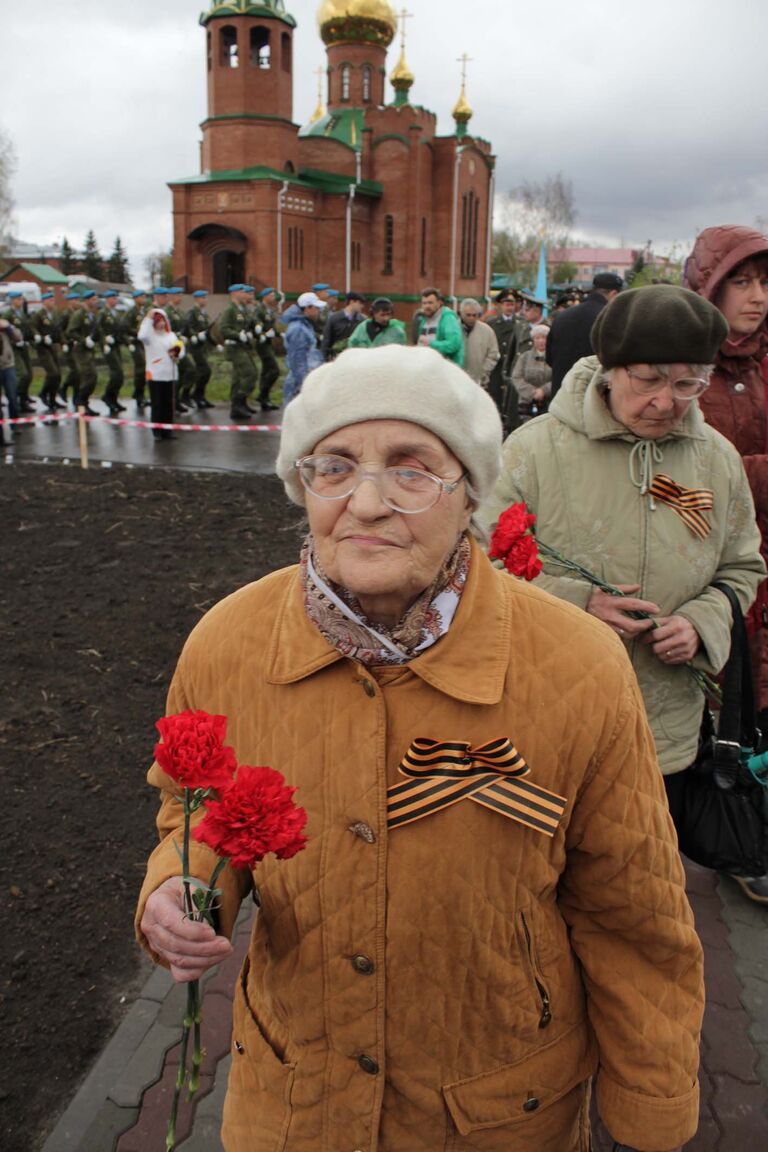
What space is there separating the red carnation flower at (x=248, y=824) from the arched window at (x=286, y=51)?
45.4 meters

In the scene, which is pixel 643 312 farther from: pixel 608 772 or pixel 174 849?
pixel 174 849

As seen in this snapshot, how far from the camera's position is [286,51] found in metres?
40.6

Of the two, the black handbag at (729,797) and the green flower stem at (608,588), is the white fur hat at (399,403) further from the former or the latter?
the black handbag at (729,797)

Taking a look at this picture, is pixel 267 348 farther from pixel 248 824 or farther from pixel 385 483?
pixel 248 824

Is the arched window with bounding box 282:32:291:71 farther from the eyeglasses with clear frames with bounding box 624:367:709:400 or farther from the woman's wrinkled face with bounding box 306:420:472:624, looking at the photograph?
the woman's wrinkled face with bounding box 306:420:472:624

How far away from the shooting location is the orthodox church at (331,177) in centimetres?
4012

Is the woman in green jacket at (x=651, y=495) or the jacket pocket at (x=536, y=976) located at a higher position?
the woman in green jacket at (x=651, y=495)

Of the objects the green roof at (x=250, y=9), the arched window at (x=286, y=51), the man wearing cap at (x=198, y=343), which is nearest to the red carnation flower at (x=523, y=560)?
the man wearing cap at (x=198, y=343)

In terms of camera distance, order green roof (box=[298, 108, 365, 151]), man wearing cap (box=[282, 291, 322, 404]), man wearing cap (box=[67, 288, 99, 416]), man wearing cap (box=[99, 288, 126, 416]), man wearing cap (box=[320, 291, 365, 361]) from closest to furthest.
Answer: man wearing cap (box=[282, 291, 322, 404]) < man wearing cap (box=[320, 291, 365, 361]) < man wearing cap (box=[67, 288, 99, 416]) < man wearing cap (box=[99, 288, 126, 416]) < green roof (box=[298, 108, 365, 151])

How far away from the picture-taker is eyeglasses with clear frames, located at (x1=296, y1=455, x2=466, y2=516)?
1.52 m

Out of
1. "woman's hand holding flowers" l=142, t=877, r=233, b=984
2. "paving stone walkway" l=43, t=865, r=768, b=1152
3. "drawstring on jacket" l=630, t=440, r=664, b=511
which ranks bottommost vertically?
"paving stone walkway" l=43, t=865, r=768, b=1152

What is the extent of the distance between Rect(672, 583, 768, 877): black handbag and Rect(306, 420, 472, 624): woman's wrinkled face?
4.81 feet

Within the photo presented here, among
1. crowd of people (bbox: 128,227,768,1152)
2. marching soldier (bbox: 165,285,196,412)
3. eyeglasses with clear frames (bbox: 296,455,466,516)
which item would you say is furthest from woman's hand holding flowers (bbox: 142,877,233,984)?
marching soldier (bbox: 165,285,196,412)

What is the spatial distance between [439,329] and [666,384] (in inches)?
370
